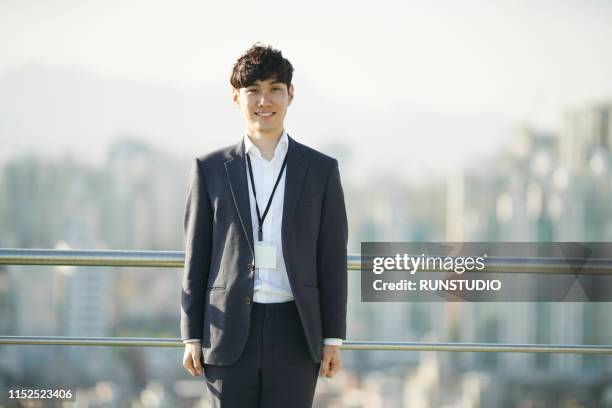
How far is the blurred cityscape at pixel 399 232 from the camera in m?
43.0

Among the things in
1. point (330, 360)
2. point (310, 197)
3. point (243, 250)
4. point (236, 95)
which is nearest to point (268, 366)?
point (330, 360)

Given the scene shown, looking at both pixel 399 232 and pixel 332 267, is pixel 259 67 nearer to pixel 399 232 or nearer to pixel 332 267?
pixel 332 267

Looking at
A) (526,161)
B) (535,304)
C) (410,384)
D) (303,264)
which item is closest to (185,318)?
(303,264)

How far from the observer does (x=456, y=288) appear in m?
3.27

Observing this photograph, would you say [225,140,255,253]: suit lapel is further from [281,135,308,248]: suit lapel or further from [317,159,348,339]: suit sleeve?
[317,159,348,339]: suit sleeve

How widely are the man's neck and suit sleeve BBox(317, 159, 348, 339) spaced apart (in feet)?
0.59

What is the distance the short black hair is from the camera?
190 cm

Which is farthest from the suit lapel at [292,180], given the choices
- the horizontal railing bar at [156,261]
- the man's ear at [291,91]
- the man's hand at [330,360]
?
the horizontal railing bar at [156,261]

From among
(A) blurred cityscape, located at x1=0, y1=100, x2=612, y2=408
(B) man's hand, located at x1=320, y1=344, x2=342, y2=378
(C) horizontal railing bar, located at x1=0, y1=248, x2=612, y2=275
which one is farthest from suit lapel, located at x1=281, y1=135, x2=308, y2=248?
(A) blurred cityscape, located at x1=0, y1=100, x2=612, y2=408

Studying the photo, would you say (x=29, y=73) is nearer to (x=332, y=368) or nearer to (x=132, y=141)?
(x=132, y=141)

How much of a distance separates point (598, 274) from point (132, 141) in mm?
51287

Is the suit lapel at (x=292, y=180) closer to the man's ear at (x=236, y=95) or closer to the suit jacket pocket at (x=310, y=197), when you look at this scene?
the suit jacket pocket at (x=310, y=197)

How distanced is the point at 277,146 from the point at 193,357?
57cm

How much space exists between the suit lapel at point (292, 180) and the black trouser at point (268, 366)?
18 centimetres
